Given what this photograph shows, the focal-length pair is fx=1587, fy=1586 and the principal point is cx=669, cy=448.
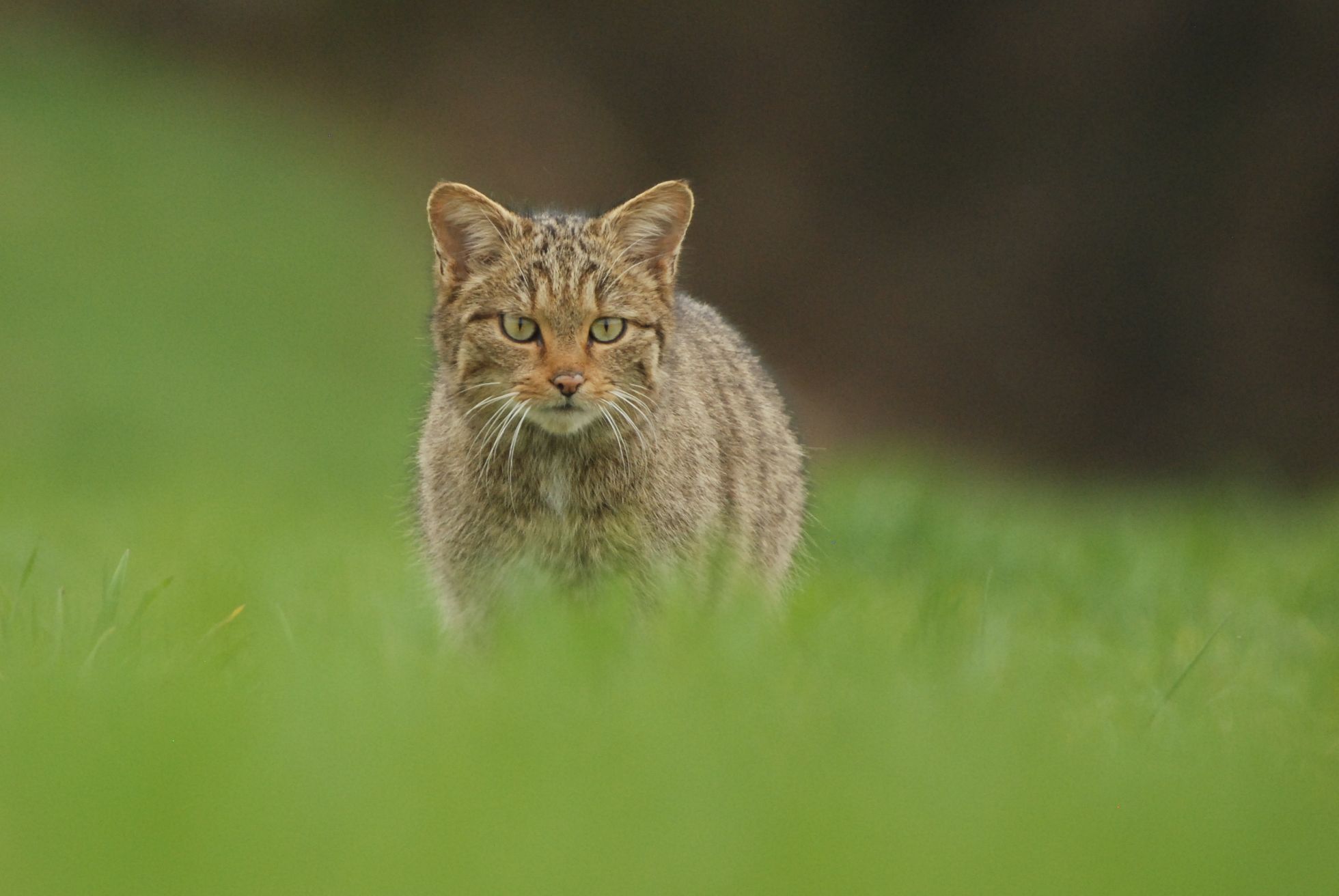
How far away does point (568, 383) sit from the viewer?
15.0 feet

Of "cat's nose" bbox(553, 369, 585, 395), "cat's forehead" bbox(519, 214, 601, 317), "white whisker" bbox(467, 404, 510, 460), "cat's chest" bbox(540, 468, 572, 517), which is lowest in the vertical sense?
"cat's chest" bbox(540, 468, 572, 517)

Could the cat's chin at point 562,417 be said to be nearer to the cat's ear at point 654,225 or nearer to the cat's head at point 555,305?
the cat's head at point 555,305

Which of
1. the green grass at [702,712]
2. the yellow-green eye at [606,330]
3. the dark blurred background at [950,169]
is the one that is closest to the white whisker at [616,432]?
the yellow-green eye at [606,330]

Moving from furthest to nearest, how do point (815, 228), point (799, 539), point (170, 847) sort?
point (815, 228)
point (799, 539)
point (170, 847)

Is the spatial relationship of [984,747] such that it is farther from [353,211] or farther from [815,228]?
[815,228]

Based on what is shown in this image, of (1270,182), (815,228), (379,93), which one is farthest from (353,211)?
(1270,182)

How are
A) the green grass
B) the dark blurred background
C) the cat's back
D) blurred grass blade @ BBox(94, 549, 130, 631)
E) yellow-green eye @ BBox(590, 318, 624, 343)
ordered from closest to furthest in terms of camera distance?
the green grass, blurred grass blade @ BBox(94, 549, 130, 631), yellow-green eye @ BBox(590, 318, 624, 343), the cat's back, the dark blurred background

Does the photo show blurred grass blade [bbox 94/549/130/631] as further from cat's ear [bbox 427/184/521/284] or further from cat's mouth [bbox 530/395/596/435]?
cat's ear [bbox 427/184/521/284]

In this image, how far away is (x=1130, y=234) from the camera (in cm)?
1659

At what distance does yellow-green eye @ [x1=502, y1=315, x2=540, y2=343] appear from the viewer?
4.77 metres

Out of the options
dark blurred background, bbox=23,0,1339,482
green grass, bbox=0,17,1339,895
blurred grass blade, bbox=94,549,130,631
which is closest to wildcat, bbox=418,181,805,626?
green grass, bbox=0,17,1339,895

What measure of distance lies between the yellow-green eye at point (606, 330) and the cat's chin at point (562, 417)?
29 cm

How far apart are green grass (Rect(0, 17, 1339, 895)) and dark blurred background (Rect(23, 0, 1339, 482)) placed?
7.51m

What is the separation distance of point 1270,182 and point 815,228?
18.9ft
